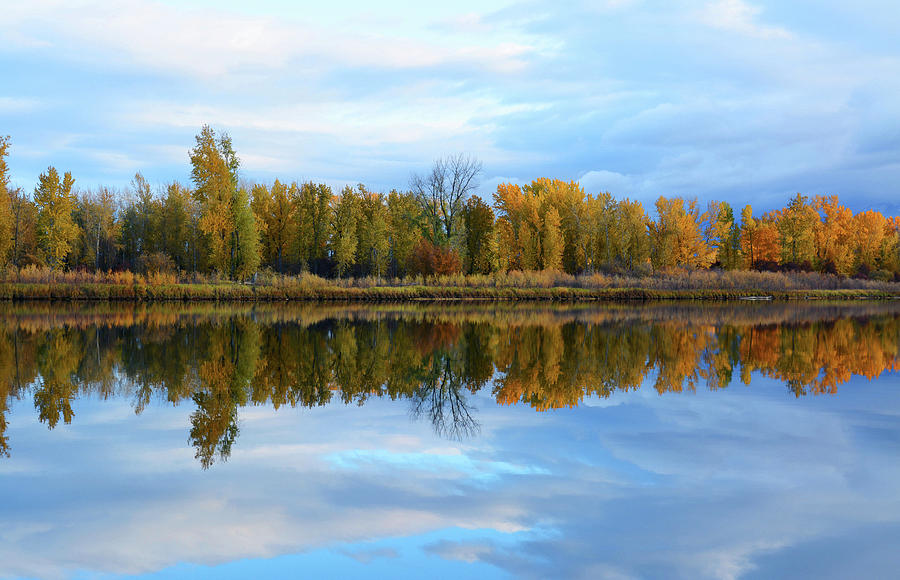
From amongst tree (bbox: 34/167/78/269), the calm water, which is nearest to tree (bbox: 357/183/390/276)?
tree (bbox: 34/167/78/269)

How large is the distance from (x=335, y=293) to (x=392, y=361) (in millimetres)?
24779

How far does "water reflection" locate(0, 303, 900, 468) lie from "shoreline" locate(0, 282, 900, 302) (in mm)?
11819

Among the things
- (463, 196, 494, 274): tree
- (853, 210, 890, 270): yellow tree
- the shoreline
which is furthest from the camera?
(853, 210, 890, 270): yellow tree

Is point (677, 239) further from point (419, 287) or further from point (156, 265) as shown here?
point (156, 265)

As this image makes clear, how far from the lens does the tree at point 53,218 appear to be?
41.2 meters

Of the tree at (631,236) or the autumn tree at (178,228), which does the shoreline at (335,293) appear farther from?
the autumn tree at (178,228)

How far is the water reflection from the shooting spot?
9.50 m

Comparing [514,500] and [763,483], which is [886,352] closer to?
[763,483]

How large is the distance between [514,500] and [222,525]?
2162mm

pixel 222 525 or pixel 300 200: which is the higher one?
pixel 300 200

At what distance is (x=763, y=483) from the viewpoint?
596 cm

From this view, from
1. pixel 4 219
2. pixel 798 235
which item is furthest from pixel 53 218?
pixel 798 235

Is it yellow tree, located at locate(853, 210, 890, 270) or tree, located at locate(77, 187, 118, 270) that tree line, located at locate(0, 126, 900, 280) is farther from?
→ yellow tree, located at locate(853, 210, 890, 270)

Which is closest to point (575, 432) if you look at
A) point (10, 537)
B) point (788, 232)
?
point (10, 537)
